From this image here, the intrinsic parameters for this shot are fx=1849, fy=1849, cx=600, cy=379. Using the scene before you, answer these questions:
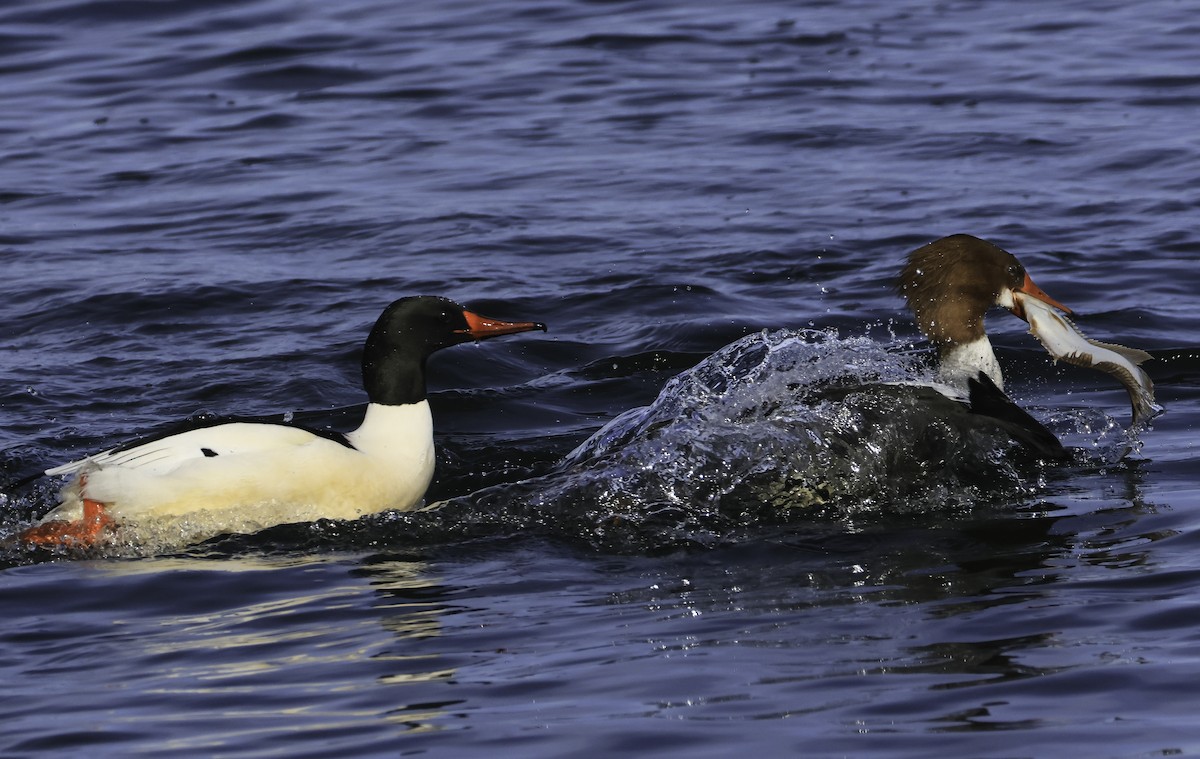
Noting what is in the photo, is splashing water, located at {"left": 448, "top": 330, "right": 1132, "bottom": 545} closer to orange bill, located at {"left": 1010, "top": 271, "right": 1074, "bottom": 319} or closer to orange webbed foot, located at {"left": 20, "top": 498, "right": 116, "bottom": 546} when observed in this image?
orange bill, located at {"left": 1010, "top": 271, "right": 1074, "bottom": 319}

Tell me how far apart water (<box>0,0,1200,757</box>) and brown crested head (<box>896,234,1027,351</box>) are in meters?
0.26

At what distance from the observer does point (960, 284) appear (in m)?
7.95

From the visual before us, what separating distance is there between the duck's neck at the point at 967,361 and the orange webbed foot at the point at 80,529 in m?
3.52

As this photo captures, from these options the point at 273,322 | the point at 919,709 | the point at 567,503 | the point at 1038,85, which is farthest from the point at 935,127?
the point at 919,709

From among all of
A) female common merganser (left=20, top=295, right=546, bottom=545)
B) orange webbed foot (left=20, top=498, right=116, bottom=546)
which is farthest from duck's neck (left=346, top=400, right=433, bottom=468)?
orange webbed foot (left=20, top=498, right=116, bottom=546)

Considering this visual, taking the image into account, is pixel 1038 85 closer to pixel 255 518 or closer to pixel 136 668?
pixel 255 518

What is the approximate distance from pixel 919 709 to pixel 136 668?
2231 millimetres

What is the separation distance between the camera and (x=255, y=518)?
22.4 ft

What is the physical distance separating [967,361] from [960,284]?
334mm

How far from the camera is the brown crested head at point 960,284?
795 cm

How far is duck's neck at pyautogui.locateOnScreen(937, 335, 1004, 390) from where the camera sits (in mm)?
7949

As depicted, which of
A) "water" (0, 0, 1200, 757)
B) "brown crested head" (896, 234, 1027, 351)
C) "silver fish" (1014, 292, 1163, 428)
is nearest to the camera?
"water" (0, 0, 1200, 757)

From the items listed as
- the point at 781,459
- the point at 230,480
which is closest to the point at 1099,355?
the point at 781,459

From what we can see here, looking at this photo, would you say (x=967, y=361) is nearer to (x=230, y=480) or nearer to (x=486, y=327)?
(x=486, y=327)
